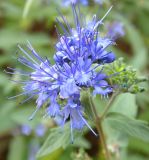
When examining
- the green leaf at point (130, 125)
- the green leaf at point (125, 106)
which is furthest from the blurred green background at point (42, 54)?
the green leaf at point (130, 125)

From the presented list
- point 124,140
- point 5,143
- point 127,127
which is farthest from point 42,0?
point 127,127

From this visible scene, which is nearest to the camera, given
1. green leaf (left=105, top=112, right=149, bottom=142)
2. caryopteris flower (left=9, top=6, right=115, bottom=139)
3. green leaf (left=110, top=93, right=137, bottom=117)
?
caryopteris flower (left=9, top=6, right=115, bottom=139)

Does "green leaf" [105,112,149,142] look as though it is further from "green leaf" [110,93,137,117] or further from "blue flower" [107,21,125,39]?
"blue flower" [107,21,125,39]

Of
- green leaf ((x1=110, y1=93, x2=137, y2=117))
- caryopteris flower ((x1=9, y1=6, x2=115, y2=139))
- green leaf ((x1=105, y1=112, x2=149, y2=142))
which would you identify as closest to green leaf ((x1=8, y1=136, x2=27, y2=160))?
green leaf ((x1=110, y1=93, x2=137, y2=117))

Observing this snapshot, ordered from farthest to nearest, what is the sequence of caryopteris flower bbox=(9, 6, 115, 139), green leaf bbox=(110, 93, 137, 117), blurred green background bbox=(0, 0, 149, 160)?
blurred green background bbox=(0, 0, 149, 160) < green leaf bbox=(110, 93, 137, 117) < caryopteris flower bbox=(9, 6, 115, 139)

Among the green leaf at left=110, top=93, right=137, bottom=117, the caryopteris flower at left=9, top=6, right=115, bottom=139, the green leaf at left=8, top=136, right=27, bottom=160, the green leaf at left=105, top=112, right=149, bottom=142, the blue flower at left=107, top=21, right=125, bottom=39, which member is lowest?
the green leaf at left=8, top=136, right=27, bottom=160

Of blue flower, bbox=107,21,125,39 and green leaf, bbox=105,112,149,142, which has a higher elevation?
blue flower, bbox=107,21,125,39
